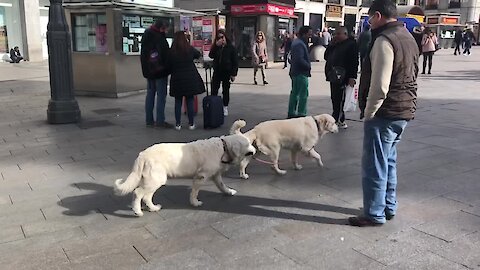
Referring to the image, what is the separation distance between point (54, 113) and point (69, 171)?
10.4 ft

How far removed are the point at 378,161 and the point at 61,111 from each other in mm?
6330

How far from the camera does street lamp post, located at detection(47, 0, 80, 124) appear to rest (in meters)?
8.01

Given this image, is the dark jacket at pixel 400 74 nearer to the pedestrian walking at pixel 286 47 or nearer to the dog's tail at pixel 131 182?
the dog's tail at pixel 131 182

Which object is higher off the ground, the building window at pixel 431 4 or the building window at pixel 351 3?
the building window at pixel 431 4

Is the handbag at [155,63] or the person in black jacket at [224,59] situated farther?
the person in black jacket at [224,59]

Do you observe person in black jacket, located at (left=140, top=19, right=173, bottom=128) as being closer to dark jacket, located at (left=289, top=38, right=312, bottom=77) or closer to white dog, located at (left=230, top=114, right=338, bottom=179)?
dark jacket, located at (left=289, top=38, right=312, bottom=77)

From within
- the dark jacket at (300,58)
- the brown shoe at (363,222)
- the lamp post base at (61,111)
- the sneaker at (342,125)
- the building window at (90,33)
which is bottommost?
the brown shoe at (363,222)

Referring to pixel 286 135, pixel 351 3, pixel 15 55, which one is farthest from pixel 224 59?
pixel 351 3

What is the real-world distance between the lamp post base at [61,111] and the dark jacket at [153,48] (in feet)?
5.50

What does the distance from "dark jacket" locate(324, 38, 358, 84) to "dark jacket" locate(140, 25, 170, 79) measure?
9.31 feet

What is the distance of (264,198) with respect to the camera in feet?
15.1

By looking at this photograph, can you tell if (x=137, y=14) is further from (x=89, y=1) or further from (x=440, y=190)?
(x=440, y=190)

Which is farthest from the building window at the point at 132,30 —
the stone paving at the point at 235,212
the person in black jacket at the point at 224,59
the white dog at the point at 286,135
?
the white dog at the point at 286,135

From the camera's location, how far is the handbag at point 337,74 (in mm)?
7586
